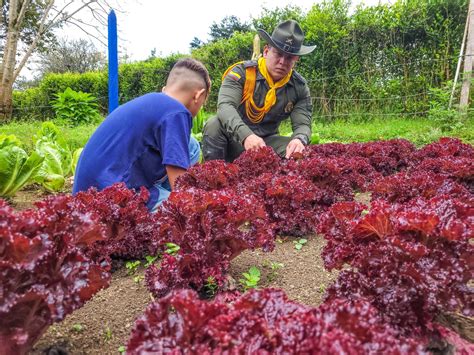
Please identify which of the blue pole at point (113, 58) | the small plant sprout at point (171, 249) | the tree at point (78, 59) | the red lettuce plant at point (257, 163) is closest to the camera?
the small plant sprout at point (171, 249)

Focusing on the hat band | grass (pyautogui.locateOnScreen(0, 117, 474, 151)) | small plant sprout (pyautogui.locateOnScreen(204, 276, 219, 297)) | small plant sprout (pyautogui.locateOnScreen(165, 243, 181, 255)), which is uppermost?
the hat band

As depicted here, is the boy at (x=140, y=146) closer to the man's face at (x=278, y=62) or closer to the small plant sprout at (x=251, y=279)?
the small plant sprout at (x=251, y=279)

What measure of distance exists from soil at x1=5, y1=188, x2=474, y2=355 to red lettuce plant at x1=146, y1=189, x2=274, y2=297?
9.5 inches

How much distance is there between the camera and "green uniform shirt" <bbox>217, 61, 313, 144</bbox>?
18.5ft

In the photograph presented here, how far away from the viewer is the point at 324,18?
43.5 feet

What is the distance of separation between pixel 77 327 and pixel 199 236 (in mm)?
734

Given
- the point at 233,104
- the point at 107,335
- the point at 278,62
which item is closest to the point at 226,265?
the point at 107,335

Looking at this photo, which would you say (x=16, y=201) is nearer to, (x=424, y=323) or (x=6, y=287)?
(x=6, y=287)

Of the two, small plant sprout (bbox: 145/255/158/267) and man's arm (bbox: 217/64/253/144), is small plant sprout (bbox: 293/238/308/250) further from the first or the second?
man's arm (bbox: 217/64/253/144)

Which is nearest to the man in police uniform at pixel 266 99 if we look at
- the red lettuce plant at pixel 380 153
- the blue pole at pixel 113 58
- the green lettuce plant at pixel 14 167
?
→ the red lettuce plant at pixel 380 153

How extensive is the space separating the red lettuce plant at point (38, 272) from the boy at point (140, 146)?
5.97ft

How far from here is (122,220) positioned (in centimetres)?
270

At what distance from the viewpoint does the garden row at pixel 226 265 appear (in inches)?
43.0

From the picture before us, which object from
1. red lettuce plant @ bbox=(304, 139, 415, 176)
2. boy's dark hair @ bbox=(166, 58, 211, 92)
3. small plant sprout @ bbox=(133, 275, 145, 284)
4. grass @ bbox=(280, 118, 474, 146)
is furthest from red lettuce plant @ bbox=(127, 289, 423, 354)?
grass @ bbox=(280, 118, 474, 146)
